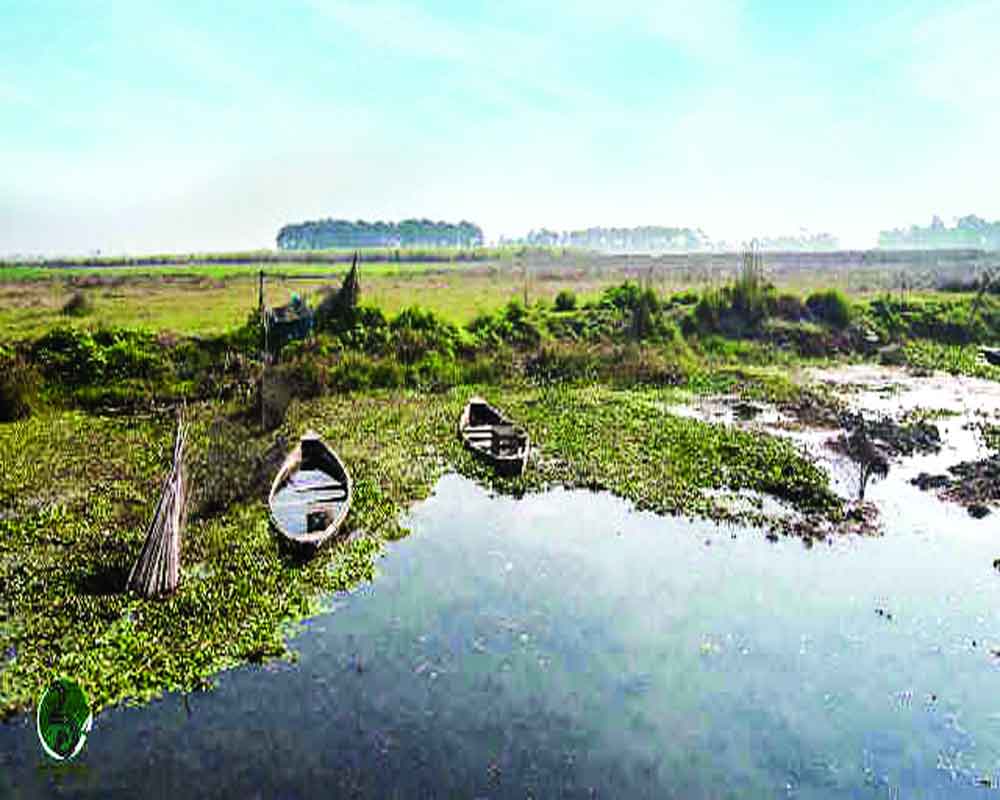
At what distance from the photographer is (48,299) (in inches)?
1624

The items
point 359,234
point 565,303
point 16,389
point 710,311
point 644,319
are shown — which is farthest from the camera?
point 359,234

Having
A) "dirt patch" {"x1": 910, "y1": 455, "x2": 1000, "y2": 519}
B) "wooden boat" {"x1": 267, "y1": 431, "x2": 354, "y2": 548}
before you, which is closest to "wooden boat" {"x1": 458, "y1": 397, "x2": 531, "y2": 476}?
"wooden boat" {"x1": 267, "y1": 431, "x2": 354, "y2": 548}

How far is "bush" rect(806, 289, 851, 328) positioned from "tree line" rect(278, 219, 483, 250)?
4664 inches

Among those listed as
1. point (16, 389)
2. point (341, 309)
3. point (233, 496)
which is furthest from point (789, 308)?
point (16, 389)

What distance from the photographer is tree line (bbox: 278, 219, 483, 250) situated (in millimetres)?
151250

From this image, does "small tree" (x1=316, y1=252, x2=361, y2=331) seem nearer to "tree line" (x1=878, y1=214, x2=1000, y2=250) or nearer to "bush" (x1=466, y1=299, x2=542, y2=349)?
"bush" (x1=466, y1=299, x2=542, y2=349)

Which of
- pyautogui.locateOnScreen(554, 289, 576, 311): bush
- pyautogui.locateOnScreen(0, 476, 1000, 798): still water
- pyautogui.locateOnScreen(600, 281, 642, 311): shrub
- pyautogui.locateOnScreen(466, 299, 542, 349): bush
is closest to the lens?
pyautogui.locateOnScreen(0, 476, 1000, 798): still water

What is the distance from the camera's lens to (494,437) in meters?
20.2

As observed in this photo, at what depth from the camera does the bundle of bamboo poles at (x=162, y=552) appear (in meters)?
11.5

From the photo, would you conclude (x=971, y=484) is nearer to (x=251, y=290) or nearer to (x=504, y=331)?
(x=504, y=331)

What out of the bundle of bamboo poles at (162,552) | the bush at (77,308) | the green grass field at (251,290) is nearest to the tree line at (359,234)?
the green grass field at (251,290)

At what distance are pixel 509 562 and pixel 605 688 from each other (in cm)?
409

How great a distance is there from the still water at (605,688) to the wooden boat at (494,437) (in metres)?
3.44

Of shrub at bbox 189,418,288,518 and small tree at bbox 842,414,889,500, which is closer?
shrub at bbox 189,418,288,518
